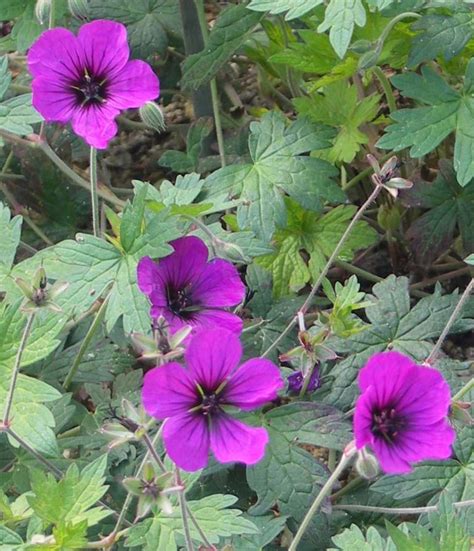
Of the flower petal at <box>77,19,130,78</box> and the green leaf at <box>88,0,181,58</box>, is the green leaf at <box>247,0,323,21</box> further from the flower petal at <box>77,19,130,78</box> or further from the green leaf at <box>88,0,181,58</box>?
the green leaf at <box>88,0,181,58</box>

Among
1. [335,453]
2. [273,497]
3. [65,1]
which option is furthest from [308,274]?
[65,1]

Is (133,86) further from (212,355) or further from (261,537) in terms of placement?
(261,537)

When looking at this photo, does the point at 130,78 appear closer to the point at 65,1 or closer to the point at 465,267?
the point at 65,1

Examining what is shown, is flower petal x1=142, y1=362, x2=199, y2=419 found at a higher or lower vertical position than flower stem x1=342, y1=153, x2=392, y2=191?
higher

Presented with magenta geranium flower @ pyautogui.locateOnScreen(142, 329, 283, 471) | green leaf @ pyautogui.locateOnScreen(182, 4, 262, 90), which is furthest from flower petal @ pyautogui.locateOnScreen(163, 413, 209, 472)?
green leaf @ pyautogui.locateOnScreen(182, 4, 262, 90)

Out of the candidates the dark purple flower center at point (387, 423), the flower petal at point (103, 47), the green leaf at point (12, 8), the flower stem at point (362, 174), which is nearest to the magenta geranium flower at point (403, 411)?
the dark purple flower center at point (387, 423)
